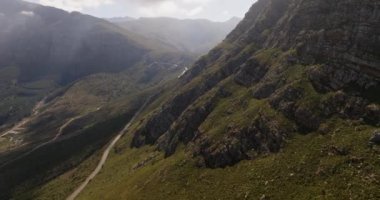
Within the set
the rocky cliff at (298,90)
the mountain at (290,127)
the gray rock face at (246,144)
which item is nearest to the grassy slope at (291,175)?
the mountain at (290,127)

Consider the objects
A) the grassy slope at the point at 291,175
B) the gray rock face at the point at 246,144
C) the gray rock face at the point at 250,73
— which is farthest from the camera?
the gray rock face at the point at 250,73

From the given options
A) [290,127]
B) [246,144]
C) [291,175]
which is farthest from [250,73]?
[291,175]

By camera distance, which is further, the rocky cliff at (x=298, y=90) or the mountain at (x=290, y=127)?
the rocky cliff at (x=298, y=90)

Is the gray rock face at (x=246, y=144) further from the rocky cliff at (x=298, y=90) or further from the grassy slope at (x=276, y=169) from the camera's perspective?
the grassy slope at (x=276, y=169)

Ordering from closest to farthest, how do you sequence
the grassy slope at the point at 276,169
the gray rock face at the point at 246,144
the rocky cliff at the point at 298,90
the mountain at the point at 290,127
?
the grassy slope at the point at 276,169 < the mountain at the point at 290,127 < the rocky cliff at the point at 298,90 < the gray rock face at the point at 246,144

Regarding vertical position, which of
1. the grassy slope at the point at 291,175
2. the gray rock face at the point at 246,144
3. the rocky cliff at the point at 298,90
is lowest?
the grassy slope at the point at 291,175

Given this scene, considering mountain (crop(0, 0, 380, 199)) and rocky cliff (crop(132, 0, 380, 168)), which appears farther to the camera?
rocky cliff (crop(132, 0, 380, 168))

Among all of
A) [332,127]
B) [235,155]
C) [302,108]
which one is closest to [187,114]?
[235,155]

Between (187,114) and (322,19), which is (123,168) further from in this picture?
(322,19)

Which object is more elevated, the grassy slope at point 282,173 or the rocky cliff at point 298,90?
the rocky cliff at point 298,90

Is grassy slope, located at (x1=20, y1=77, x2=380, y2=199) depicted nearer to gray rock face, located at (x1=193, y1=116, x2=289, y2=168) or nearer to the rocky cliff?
the rocky cliff

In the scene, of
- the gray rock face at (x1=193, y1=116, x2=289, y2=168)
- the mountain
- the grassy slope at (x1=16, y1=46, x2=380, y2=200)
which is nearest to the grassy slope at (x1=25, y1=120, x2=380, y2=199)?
the grassy slope at (x1=16, y1=46, x2=380, y2=200)

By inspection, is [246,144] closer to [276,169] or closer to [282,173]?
[276,169]
